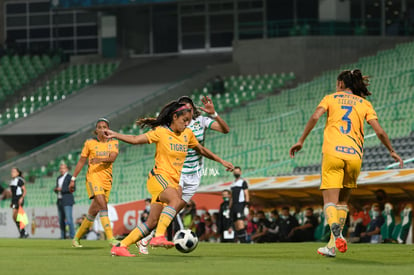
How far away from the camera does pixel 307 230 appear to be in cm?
2420

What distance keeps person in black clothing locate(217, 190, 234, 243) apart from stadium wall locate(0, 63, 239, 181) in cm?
1889

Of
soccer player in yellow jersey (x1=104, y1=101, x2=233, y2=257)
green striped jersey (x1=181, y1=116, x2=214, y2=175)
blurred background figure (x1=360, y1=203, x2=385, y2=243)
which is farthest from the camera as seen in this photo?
blurred background figure (x1=360, y1=203, x2=385, y2=243)

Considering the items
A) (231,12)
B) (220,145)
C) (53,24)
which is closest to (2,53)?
(53,24)

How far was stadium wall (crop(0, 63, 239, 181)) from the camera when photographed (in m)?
43.3

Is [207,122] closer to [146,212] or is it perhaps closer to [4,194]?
[146,212]

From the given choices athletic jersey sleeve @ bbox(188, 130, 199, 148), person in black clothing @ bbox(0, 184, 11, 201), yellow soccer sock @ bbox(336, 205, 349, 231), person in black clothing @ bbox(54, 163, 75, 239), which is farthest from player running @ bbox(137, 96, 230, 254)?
person in black clothing @ bbox(0, 184, 11, 201)

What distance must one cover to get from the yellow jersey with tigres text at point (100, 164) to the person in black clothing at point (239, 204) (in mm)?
6005

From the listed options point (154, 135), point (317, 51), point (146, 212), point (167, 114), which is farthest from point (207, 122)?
point (317, 51)

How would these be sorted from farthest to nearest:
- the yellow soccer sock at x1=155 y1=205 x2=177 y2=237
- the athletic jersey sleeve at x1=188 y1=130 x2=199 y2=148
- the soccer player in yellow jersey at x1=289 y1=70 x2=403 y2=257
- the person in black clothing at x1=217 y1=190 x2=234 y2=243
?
1. the person in black clothing at x1=217 y1=190 x2=234 y2=243
2. the athletic jersey sleeve at x1=188 y1=130 x2=199 y2=148
3. the yellow soccer sock at x1=155 y1=205 x2=177 y2=237
4. the soccer player in yellow jersey at x1=289 y1=70 x2=403 y2=257

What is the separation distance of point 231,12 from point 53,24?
1145 centimetres

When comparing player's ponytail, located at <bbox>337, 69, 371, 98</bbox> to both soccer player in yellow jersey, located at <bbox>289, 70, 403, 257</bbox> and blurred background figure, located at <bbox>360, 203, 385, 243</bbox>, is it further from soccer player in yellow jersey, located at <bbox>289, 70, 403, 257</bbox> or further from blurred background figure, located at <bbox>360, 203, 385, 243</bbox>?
blurred background figure, located at <bbox>360, 203, 385, 243</bbox>

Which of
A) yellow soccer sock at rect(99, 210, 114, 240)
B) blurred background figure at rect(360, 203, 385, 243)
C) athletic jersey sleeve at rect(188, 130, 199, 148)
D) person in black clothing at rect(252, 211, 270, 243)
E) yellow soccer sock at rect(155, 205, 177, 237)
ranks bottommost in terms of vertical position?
person in black clothing at rect(252, 211, 270, 243)

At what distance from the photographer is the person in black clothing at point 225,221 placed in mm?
25339

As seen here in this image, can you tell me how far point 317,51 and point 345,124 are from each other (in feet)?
107
